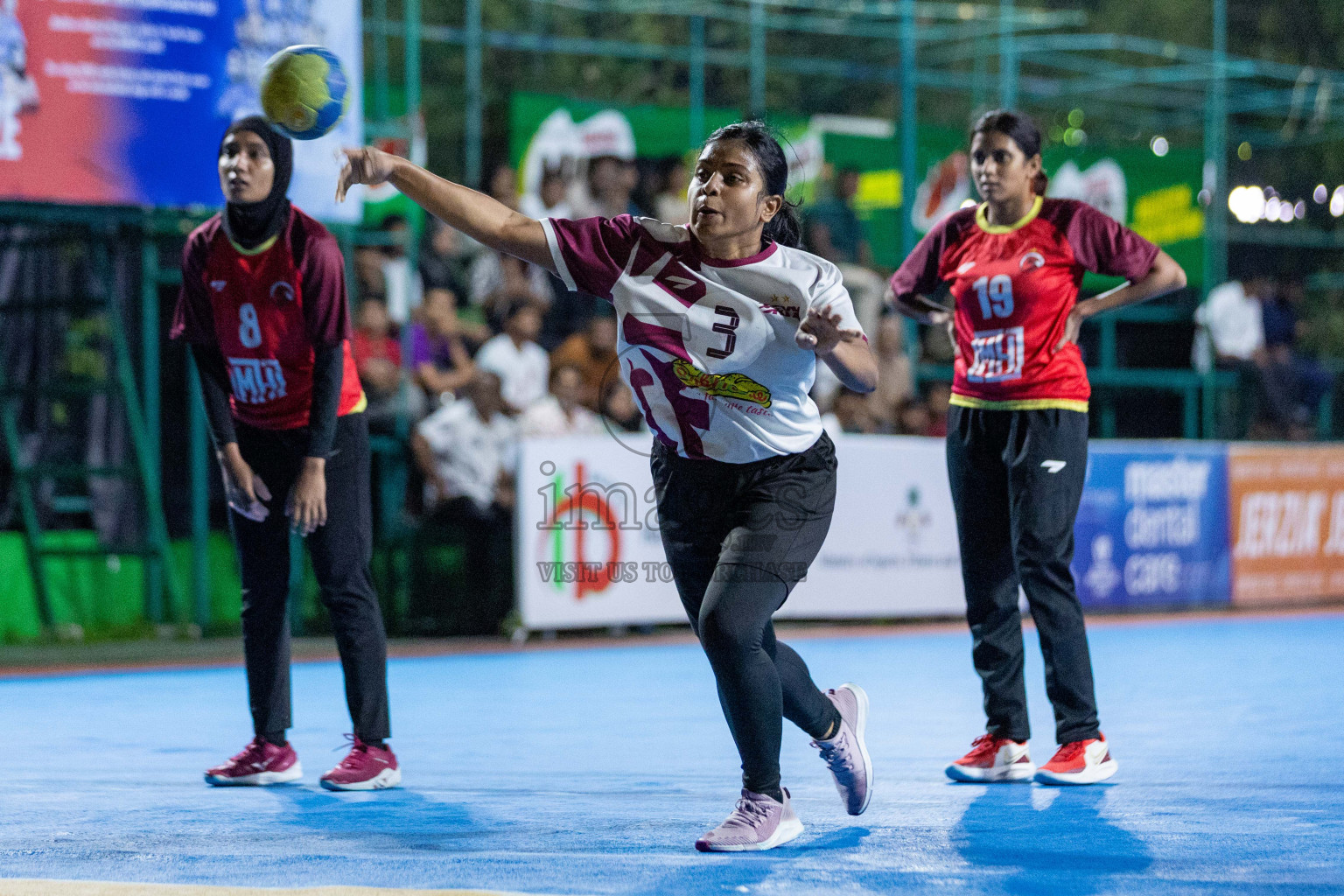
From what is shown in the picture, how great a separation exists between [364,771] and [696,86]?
1219 centimetres

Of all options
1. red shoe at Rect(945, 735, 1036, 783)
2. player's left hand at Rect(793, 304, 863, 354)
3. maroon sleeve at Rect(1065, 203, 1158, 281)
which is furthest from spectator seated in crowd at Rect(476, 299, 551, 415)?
player's left hand at Rect(793, 304, 863, 354)

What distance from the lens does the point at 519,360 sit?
12289mm

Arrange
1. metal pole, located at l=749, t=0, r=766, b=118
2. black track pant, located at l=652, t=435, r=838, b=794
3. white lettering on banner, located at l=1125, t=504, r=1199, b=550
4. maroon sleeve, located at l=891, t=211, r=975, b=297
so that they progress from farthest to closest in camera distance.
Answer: metal pole, located at l=749, t=0, r=766, b=118, white lettering on banner, located at l=1125, t=504, r=1199, b=550, maroon sleeve, located at l=891, t=211, r=975, b=297, black track pant, located at l=652, t=435, r=838, b=794

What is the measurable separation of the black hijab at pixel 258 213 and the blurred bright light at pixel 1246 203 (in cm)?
1617

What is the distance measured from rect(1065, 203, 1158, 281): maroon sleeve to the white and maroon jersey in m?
1.65

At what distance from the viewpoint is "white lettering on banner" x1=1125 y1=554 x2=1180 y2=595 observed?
537 inches

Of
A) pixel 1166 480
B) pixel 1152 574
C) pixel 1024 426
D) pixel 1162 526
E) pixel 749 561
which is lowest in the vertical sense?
pixel 1152 574

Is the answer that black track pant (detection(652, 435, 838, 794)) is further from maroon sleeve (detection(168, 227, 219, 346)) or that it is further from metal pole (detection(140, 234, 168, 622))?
metal pole (detection(140, 234, 168, 622))

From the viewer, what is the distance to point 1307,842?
425 centimetres

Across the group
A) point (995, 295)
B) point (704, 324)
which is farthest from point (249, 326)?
point (995, 295)

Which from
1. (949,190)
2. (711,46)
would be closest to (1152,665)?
(949,190)

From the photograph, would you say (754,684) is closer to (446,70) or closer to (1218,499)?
(1218,499)

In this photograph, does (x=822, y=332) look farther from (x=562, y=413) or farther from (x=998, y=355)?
(x=562, y=413)

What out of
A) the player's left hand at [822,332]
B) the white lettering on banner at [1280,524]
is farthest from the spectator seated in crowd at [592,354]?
the player's left hand at [822,332]
